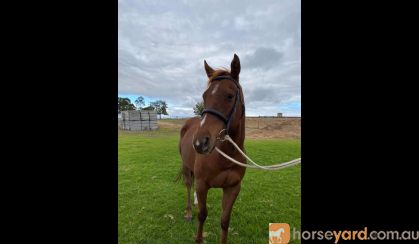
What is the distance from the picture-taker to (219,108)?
2535 mm

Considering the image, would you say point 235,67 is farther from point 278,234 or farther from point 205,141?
point 278,234

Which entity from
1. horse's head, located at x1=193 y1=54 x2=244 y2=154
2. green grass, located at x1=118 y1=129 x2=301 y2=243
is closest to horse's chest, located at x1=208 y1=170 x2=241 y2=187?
horse's head, located at x1=193 y1=54 x2=244 y2=154

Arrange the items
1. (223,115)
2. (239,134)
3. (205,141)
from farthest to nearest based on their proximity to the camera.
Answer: (239,134) < (223,115) < (205,141)

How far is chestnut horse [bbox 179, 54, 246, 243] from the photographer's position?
8.07 feet

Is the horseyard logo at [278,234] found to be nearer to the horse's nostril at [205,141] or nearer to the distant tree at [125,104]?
the horse's nostril at [205,141]

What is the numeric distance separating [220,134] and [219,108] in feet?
0.98

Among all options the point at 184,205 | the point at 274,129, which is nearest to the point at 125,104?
the point at 274,129
